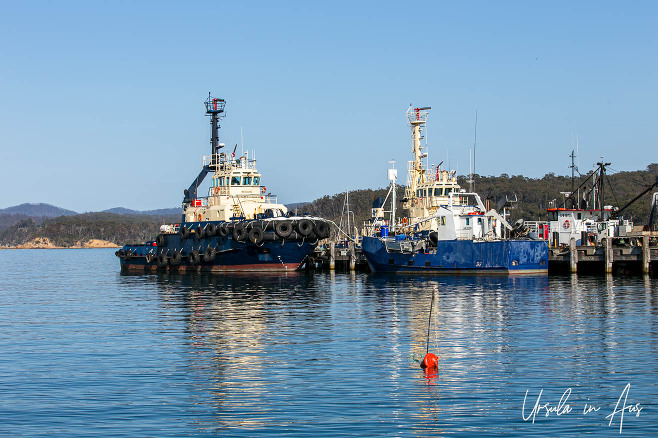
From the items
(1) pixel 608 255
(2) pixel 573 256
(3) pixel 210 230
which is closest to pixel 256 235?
(3) pixel 210 230

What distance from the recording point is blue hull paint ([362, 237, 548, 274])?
54.7 m

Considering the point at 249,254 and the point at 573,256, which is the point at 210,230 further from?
the point at 573,256

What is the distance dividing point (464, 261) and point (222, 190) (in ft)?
70.1

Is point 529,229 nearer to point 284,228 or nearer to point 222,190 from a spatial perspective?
point 284,228

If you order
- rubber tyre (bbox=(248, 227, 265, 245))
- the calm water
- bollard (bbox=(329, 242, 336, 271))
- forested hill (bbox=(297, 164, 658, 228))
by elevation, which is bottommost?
the calm water

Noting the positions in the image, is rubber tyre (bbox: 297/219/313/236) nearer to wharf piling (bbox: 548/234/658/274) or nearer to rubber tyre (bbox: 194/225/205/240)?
rubber tyre (bbox: 194/225/205/240)

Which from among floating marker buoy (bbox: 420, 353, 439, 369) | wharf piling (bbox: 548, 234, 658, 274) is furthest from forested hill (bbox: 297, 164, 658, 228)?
floating marker buoy (bbox: 420, 353, 439, 369)

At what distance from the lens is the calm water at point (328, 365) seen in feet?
58.3

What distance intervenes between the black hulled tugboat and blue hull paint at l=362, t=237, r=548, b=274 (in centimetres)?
819

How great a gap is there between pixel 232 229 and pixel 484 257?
1878 centimetres

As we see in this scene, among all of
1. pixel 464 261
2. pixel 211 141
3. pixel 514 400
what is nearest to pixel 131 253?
pixel 211 141

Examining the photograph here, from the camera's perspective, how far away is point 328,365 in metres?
23.5

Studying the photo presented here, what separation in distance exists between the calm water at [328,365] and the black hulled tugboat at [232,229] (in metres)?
16.0

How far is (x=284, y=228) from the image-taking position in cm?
5881
